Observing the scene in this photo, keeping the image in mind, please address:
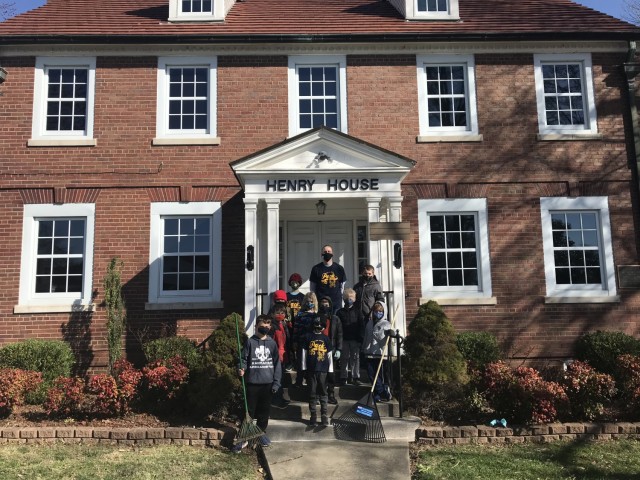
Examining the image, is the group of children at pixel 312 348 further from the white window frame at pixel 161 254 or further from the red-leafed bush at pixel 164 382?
the white window frame at pixel 161 254

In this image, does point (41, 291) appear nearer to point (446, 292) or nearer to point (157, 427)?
point (157, 427)

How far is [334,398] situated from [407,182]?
5.14 m

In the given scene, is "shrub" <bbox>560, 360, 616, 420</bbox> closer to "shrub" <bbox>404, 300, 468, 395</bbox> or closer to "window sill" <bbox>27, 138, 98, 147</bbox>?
"shrub" <bbox>404, 300, 468, 395</bbox>

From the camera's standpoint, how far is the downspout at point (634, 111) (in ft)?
38.6

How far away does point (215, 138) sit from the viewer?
11.7m

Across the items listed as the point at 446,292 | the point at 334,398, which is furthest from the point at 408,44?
the point at 334,398

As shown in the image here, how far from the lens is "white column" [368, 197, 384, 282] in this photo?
9.93m

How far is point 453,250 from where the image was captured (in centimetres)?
1159

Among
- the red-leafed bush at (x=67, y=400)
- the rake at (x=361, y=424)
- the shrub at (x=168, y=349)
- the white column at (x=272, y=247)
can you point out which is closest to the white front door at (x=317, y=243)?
the white column at (x=272, y=247)

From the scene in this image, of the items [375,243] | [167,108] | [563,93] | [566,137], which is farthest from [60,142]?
[563,93]

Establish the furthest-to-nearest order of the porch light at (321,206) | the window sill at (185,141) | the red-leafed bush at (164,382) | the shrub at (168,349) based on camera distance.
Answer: the window sill at (185,141) → the porch light at (321,206) → the shrub at (168,349) → the red-leafed bush at (164,382)

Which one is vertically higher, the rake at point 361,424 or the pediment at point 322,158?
the pediment at point 322,158

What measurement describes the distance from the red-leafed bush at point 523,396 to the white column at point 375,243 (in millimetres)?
2677

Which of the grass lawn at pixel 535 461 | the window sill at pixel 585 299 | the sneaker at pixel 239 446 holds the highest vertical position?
the window sill at pixel 585 299
